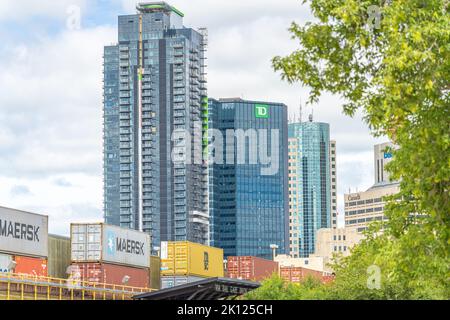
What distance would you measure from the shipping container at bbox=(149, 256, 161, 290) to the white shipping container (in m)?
26.4

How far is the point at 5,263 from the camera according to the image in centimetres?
6288

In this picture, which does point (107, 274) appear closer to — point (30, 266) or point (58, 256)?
point (58, 256)

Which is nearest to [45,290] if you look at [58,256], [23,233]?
[23,233]

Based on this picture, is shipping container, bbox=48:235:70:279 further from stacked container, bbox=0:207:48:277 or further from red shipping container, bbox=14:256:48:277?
stacked container, bbox=0:207:48:277

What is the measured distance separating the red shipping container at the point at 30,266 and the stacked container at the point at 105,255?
530 centimetres

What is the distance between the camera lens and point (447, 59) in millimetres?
25984

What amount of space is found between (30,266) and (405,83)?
147 ft

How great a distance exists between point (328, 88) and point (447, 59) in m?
3.86

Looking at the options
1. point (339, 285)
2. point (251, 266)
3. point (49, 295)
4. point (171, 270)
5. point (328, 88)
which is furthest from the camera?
point (251, 266)

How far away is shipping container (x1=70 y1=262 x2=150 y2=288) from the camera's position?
74.2m

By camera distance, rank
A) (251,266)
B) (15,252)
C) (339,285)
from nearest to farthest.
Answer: (15,252) → (339,285) → (251,266)

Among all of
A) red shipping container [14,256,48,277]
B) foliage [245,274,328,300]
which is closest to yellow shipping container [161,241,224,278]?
foliage [245,274,328,300]

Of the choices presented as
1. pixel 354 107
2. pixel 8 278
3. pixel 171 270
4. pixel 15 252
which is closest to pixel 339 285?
pixel 171 270
